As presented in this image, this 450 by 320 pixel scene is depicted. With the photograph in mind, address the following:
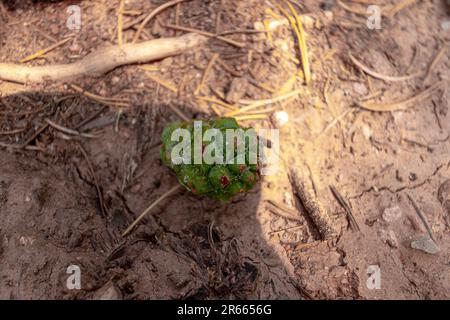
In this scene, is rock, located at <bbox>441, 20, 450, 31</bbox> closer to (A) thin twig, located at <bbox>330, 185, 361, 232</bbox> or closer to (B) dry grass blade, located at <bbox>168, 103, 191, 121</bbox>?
(A) thin twig, located at <bbox>330, 185, 361, 232</bbox>

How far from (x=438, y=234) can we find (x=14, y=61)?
298 cm

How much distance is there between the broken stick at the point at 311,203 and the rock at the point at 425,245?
1.53 ft

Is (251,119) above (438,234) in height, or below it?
above

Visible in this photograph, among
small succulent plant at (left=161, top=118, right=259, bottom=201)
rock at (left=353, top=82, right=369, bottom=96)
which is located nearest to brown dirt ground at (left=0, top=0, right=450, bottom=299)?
rock at (left=353, top=82, right=369, bottom=96)

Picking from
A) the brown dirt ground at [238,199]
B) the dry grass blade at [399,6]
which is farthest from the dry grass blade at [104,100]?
the dry grass blade at [399,6]

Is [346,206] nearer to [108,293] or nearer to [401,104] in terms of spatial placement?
[401,104]

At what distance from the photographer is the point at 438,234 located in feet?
7.39

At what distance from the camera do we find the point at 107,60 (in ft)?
8.14

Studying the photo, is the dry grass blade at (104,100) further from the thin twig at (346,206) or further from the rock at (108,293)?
the thin twig at (346,206)

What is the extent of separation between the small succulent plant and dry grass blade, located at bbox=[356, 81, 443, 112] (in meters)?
0.98

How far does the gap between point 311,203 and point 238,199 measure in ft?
1.42

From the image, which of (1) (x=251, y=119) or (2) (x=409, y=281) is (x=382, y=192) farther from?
(1) (x=251, y=119)

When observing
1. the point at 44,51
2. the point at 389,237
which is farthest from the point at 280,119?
the point at 44,51
